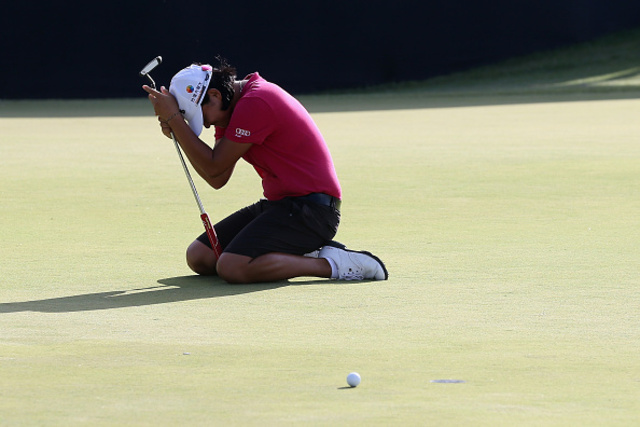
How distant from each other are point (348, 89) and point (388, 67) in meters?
1.09

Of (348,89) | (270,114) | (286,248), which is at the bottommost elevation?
(348,89)

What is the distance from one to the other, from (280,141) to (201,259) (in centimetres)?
75

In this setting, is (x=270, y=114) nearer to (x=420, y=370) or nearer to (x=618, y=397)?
(x=420, y=370)

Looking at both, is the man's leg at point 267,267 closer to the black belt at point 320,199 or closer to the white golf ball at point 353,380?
the black belt at point 320,199

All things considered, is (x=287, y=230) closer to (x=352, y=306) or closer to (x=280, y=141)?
(x=280, y=141)

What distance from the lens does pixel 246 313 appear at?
5375 mm

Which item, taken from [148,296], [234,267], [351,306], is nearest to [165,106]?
[234,267]

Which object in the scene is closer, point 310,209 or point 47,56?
point 310,209

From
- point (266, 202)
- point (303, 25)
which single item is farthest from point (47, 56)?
point (266, 202)

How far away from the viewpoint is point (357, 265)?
6270mm

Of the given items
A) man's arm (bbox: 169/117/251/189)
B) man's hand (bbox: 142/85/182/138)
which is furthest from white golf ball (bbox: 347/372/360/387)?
man's hand (bbox: 142/85/182/138)

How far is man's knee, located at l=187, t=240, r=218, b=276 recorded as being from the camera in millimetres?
6453

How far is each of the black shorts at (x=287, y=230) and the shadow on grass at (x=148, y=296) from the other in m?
0.19

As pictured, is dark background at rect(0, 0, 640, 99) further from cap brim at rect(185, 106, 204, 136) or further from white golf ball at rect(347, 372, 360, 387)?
white golf ball at rect(347, 372, 360, 387)
